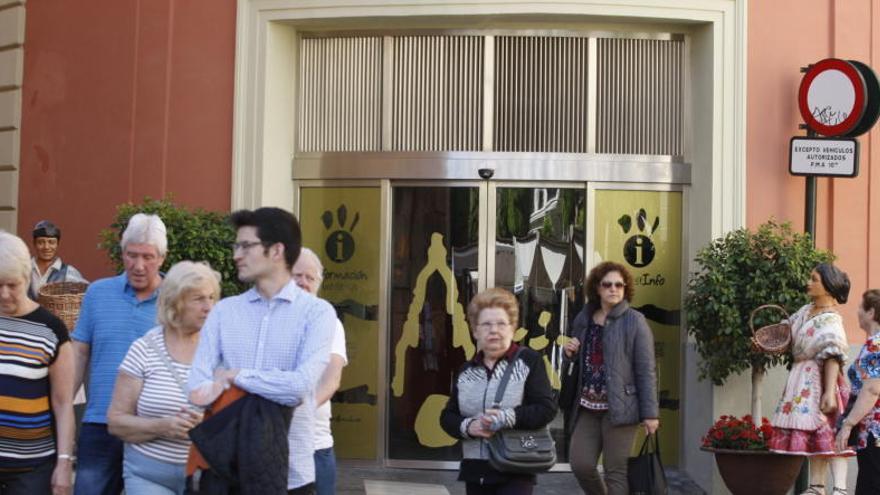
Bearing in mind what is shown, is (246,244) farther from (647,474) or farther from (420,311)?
(420,311)

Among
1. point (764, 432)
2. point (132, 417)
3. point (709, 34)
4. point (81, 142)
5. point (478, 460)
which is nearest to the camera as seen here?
point (132, 417)

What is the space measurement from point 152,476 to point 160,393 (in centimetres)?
34

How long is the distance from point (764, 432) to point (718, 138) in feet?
8.94

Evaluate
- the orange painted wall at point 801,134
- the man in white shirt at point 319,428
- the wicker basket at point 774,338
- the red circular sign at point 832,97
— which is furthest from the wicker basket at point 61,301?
the red circular sign at point 832,97

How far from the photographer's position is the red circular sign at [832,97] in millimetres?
10930

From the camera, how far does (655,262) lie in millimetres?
11734

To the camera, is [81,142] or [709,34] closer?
[709,34]

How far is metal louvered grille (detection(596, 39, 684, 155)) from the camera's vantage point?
11828mm

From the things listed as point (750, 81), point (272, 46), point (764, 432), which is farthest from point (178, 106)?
point (764, 432)

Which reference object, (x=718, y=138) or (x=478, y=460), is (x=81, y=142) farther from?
(x=478, y=460)

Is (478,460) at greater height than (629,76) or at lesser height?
lesser

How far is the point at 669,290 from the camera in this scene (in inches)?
461

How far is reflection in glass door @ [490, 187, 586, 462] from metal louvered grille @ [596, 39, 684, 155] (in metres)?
0.68

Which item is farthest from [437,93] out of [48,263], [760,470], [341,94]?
[760,470]
